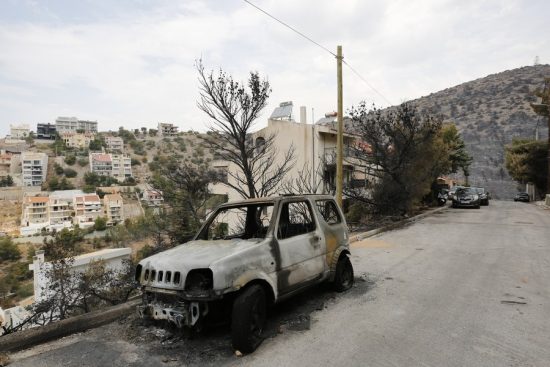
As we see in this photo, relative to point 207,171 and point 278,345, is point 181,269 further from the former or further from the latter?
point 207,171

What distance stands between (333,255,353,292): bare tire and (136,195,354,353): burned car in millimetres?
171

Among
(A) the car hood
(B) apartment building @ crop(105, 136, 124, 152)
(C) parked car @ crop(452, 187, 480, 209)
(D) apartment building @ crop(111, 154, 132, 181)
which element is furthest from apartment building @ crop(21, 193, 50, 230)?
(A) the car hood

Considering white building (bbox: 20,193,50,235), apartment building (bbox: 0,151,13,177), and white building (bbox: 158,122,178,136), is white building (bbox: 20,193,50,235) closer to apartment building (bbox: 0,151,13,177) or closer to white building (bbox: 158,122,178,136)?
apartment building (bbox: 0,151,13,177)

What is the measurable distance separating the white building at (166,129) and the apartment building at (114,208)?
7528 cm

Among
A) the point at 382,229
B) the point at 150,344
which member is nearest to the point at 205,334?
the point at 150,344

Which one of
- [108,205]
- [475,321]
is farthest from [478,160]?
[108,205]

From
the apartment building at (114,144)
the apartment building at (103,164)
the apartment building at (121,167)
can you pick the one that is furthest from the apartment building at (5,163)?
the apartment building at (121,167)

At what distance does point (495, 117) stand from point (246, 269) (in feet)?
261

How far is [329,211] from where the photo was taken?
6172mm

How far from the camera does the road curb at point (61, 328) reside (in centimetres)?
404

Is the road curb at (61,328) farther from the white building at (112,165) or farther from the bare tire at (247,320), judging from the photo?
the white building at (112,165)

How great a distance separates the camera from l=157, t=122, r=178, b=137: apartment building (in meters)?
161

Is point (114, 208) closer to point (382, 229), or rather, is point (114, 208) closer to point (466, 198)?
point (466, 198)

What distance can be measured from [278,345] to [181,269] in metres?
1.43
